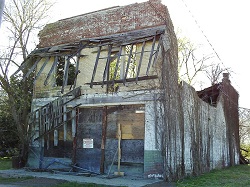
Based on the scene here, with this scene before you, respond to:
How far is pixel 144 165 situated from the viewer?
12.7 m

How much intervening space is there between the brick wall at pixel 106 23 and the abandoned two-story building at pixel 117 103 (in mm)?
50

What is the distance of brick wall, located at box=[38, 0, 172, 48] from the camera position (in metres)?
14.3

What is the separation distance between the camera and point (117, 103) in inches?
550

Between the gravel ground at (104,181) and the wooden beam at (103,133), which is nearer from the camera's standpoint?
the gravel ground at (104,181)

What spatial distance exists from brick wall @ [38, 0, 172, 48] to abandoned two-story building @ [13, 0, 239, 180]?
0.05m

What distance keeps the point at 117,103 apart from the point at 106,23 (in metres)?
4.36

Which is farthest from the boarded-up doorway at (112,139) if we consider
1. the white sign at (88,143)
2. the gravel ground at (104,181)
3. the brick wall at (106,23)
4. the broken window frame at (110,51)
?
the brick wall at (106,23)

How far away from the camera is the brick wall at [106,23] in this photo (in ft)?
46.9

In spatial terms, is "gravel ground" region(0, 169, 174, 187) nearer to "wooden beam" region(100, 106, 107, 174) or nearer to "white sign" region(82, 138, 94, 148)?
"wooden beam" region(100, 106, 107, 174)

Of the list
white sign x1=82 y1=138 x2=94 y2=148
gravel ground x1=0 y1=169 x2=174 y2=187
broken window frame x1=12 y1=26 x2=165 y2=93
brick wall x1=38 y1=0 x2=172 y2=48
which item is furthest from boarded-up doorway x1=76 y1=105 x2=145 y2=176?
brick wall x1=38 y1=0 x2=172 y2=48

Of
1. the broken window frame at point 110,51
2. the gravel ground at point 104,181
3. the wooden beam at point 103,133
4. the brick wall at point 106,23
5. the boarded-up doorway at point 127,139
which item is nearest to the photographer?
the gravel ground at point 104,181

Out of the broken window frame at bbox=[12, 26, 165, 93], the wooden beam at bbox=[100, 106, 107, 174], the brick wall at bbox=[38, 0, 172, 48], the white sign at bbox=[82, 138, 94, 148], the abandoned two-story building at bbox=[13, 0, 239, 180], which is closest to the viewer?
the abandoned two-story building at bbox=[13, 0, 239, 180]

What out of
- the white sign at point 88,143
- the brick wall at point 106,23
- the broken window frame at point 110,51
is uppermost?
the brick wall at point 106,23

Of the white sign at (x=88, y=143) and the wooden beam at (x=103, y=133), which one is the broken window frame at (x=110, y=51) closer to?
the wooden beam at (x=103, y=133)
